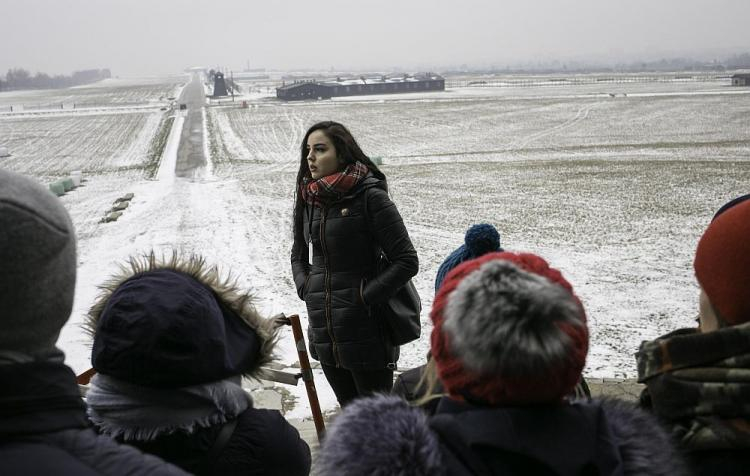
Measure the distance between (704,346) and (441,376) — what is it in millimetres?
681

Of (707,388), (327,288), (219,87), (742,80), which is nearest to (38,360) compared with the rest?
(707,388)

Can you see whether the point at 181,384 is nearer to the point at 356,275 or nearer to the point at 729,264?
the point at 729,264

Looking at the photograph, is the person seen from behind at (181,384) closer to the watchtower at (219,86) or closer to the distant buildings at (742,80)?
the watchtower at (219,86)

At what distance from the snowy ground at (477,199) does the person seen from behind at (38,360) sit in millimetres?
1927

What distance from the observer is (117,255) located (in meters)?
10.8

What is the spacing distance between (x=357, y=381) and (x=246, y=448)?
169 centimetres

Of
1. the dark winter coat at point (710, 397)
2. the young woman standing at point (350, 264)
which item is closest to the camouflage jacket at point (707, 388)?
the dark winter coat at point (710, 397)

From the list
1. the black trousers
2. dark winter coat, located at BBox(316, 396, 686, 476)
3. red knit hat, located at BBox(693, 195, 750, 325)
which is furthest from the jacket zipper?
red knit hat, located at BBox(693, 195, 750, 325)

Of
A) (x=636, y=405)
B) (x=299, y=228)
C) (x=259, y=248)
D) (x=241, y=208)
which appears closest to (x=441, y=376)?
(x=636, y=405)

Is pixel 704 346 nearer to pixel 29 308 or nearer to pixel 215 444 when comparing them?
pixel 215 444

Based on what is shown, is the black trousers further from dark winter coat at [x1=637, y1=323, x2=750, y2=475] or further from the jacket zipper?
Result: dark winter coat at [x1=637, y1=323, x2=750, y2=475]

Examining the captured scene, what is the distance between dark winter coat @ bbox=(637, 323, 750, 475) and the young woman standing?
6.31 feet

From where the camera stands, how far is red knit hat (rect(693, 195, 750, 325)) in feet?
4.84

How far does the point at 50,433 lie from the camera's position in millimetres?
1086
